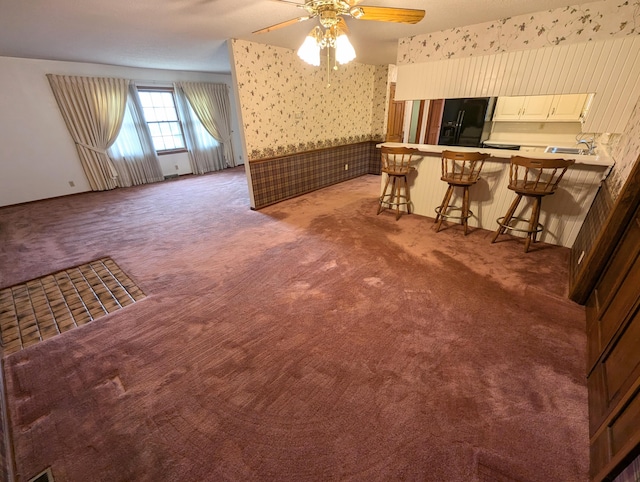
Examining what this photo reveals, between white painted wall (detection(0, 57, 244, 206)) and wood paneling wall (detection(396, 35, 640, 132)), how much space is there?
235 inches

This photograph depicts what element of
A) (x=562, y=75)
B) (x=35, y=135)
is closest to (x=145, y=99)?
(x=35, y=135)

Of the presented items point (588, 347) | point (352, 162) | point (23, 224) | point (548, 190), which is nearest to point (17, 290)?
point (23, 224)

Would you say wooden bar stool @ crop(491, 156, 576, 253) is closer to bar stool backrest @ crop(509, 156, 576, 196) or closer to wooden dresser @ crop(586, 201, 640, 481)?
bar stool backrest @ crop(509, 156, 576, 196)

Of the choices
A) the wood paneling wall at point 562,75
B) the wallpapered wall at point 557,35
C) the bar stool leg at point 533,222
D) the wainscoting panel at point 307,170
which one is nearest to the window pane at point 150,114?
the wainscoting panel at point 307,170

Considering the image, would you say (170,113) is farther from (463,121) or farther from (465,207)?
(465,207)

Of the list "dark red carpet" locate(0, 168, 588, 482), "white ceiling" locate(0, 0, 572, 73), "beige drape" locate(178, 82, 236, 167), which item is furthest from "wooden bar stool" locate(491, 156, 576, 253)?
"beige drape" locate(178, 82, 236, 167)

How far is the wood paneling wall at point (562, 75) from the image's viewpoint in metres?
2.36

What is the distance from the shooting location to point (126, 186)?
5676mm

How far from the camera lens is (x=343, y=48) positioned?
1.97 metres

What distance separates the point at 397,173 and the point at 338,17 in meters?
2.09

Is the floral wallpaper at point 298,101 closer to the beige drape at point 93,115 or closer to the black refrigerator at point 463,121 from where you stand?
the black refrigerator at point 463,121

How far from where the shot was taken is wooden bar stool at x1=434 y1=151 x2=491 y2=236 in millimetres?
2877

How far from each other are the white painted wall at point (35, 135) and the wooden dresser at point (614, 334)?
7386 mm

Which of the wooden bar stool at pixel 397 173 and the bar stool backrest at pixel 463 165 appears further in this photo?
the wooden bar stool at pixel 397 173
